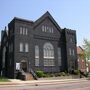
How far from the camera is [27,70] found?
1999 inches

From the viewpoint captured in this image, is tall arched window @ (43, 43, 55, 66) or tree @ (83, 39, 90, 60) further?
tree @ (83, 39, 90, 60)

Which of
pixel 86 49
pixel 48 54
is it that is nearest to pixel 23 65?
pixel 48 54

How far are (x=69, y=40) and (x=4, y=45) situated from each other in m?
18.8

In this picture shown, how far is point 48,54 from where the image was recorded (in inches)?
2245

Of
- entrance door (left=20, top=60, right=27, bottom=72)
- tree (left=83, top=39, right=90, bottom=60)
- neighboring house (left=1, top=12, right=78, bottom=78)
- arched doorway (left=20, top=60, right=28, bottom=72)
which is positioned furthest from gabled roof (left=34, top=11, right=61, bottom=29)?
tree (left=83, top=39, right=90, bottom=60)

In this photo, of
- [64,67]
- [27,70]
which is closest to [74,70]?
[64,67]

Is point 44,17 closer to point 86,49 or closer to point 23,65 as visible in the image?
point 23,65

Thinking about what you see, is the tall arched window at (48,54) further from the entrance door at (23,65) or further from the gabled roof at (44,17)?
the entrance door at (23,65)

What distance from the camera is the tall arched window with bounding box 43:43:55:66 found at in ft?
185

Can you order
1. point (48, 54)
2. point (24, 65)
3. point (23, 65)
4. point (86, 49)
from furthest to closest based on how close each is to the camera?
point (86, 49) < point (48, 54) < point (24, 65) < point (23, 65)

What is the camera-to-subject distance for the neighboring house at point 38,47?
167 ft

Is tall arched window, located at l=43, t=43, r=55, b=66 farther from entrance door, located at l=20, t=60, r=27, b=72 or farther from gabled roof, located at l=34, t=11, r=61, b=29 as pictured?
entrance door, located at l=20, t=60, r=27, b=72

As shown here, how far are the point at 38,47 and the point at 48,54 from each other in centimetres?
372

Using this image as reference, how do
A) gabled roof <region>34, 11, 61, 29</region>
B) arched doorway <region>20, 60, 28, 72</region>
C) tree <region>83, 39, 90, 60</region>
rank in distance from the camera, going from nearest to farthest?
arched doorway <region>20, 60, 28, 72</region>, gabled roof <region>34, 11, 61, 29</region>, tree <region>83, 39, 90, 60</region>
